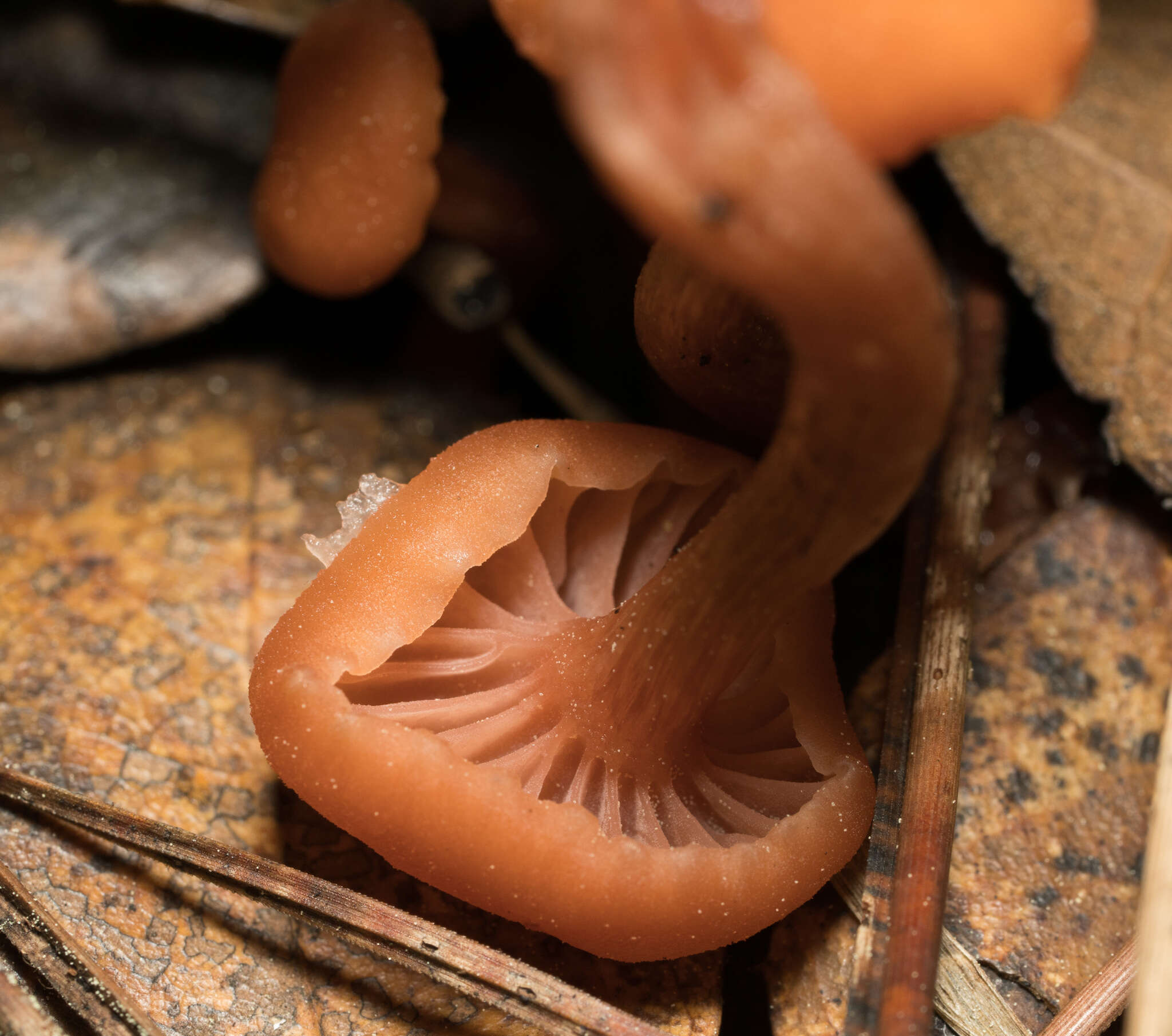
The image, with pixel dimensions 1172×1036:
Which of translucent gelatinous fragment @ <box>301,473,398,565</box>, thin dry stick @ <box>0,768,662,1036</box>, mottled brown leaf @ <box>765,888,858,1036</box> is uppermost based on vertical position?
translucent gelatinous fragment @ <box>301,473,398,565</box>

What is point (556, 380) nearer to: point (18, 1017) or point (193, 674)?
point (193, 674)

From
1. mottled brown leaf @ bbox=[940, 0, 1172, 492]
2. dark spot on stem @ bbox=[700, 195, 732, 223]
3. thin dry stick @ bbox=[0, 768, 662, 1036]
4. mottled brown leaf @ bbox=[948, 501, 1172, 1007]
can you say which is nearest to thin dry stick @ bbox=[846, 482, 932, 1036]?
mottled brown leaf @ bbox=[948, 501, 1172, 1007]

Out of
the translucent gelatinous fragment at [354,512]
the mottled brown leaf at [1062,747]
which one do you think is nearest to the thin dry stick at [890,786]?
the mottled brown leaf at [1062,747]

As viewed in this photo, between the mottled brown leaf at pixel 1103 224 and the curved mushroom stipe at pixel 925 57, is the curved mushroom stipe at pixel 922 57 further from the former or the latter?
the mottled brown leaf at pixel 1103 224

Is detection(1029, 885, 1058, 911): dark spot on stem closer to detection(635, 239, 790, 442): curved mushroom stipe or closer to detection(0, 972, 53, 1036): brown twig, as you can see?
detection(635, 239, 790, 442): curved mushroom stipe

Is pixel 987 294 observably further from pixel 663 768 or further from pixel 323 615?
pixel 323 615

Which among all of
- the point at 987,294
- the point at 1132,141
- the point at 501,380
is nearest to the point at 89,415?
the point at 501,380

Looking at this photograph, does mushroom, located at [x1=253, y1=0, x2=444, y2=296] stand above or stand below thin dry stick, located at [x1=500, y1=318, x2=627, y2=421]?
above
